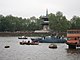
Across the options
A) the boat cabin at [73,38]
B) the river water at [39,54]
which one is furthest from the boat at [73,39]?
the river water at [39,54]

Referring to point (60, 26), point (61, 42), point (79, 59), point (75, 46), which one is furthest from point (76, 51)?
point (60, 26)

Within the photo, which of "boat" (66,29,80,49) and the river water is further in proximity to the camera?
"boat" (66,29,80,49)

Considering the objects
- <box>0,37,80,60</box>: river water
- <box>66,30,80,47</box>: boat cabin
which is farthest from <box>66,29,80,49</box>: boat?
<box>0,37,80,60</box>: river water

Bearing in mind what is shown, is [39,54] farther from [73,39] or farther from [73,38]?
[73,38]

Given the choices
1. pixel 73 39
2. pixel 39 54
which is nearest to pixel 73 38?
pixel 73 39

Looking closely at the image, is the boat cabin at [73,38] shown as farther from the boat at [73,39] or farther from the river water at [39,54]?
the river water at [39,54]

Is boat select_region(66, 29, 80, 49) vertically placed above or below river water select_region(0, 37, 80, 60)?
above

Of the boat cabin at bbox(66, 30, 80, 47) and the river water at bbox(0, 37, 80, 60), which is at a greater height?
the boat cabin at bbox(66, 30, 80, 47)

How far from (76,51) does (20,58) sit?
63.7 feet

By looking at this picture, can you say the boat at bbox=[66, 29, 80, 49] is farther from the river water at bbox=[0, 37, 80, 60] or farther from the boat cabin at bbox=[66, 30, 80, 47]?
the river water at bbox=[0, 37, 80, 60]

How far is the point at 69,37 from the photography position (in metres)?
88.8

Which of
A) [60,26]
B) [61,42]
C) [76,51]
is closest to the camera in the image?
[76,51]

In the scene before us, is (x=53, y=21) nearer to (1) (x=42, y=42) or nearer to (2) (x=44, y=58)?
(1) (x=42, y=42)

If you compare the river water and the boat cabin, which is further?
the boat cabin
